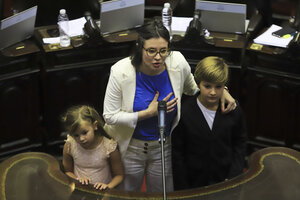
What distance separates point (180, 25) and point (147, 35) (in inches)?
61.0

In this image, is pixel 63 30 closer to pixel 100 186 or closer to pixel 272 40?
pixel 272 40

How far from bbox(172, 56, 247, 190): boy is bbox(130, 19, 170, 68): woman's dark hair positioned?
0.22 metres

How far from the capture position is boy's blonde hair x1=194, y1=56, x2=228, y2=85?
246 cm

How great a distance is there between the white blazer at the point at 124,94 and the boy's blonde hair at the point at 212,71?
0.11 metres

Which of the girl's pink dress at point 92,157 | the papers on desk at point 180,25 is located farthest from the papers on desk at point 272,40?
the girl's pink dress at point 92,157

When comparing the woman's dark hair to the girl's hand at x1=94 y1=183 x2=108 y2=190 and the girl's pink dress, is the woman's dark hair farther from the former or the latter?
the girl's hand at x1=94 y1=183 x2=108 y2=190

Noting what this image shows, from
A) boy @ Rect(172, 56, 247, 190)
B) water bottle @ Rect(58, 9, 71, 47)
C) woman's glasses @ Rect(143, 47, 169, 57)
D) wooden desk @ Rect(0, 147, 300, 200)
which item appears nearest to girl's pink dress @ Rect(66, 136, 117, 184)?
wooden desk @ Rect(0, 147, 300, 200)

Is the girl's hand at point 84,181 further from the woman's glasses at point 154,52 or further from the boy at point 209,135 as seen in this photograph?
the woman's glasses at point 154,52

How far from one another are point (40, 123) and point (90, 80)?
425 millimetres

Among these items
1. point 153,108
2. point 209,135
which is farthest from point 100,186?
point 209,135

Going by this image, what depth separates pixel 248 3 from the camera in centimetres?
436

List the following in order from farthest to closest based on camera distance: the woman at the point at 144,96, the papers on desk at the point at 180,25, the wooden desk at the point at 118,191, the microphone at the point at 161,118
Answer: the papers on desk at the point at 180,25 < the woman at the point at 144,96 < the wooden desk at the point at 118,191 < the microphone at the point at 161,118

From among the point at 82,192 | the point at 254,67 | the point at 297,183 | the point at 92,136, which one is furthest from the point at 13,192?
the point at 254,67

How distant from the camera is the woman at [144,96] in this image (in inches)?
96.2
